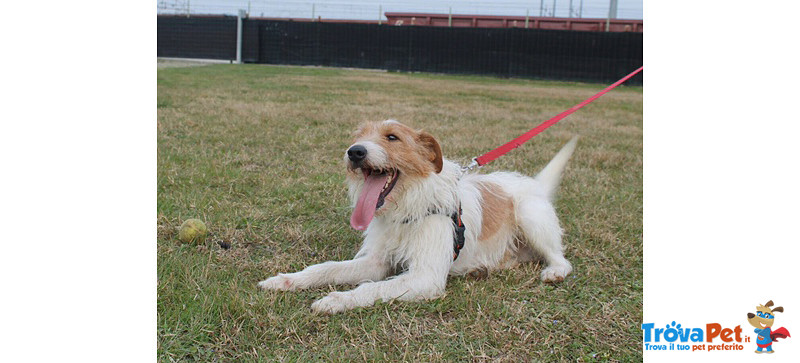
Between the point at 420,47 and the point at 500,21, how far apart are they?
4333 millimetres

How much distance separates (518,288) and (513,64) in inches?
733

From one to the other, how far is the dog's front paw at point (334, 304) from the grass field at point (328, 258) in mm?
61

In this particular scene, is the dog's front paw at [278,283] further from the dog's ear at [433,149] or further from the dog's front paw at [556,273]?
the dog's front paw at [556,273]

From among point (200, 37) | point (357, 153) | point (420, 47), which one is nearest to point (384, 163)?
point (357, 153)

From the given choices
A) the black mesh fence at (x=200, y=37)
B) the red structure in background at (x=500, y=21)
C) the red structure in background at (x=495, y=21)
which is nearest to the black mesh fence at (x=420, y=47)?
the black mesh fence at (x=200, y=37)

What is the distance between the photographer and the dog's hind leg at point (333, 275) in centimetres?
277

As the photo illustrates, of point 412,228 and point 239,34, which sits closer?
point 412,228

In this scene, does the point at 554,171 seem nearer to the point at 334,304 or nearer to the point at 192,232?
the point at 334,304

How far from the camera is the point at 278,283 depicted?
276 cm

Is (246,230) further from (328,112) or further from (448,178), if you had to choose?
(328,112)

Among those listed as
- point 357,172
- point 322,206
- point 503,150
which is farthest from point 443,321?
point 322,206
